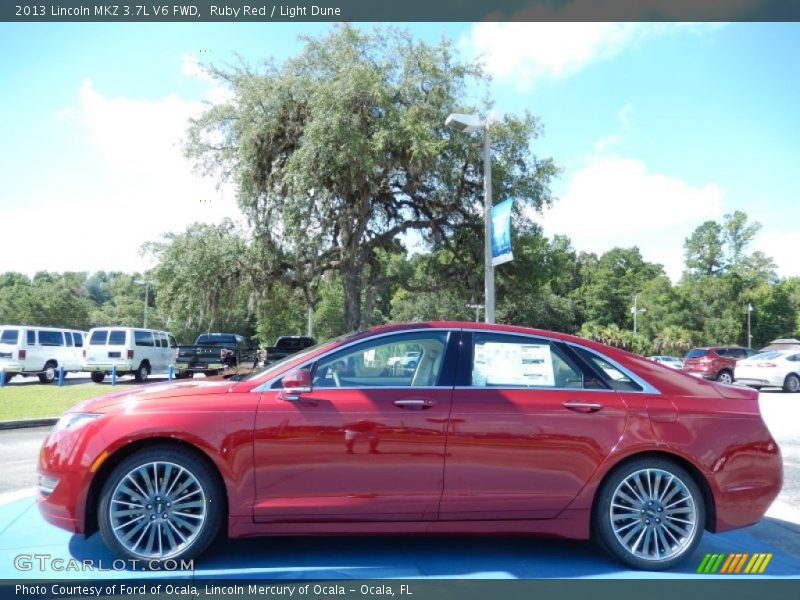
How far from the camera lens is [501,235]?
11797mm

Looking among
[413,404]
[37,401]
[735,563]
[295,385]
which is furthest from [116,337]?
[735,563]

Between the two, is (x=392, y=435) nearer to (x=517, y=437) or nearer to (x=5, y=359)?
(x=517, y=437)

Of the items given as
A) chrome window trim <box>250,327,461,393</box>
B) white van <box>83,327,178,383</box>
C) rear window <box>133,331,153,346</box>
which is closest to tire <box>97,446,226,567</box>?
chrome window trim <box>250,327,461,393</box>

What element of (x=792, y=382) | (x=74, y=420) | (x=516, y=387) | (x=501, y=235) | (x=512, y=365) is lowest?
(x=792, y=382)

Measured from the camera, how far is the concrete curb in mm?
10891

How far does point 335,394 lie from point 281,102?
18204 mm

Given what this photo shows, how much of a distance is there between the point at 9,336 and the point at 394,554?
2236cm

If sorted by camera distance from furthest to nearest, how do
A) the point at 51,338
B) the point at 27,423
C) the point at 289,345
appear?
the point at 51,338 < the point at 289,345 < the point at 27,423

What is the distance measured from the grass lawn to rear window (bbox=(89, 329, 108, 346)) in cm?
466

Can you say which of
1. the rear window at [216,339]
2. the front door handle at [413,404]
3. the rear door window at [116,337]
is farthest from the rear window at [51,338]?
the front door handle at [413,404]

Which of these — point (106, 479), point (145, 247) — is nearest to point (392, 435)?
point (106, 479)

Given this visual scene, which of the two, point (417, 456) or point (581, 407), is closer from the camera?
point (417, 456)

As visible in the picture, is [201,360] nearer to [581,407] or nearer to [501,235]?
[501,235]

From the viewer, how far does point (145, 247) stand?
2309 centimetres
